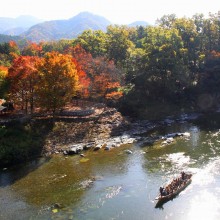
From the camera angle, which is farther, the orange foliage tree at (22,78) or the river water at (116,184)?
the orange foliage tree at (22,78)

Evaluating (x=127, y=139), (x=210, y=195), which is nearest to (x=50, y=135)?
(x=127, y=139)

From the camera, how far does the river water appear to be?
30.5m

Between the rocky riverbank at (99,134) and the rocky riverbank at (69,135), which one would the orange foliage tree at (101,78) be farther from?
the rocky riverbank at (69,135)

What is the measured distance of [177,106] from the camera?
7412 centimetres

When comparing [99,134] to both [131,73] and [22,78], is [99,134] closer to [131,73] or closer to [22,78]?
[22,78]

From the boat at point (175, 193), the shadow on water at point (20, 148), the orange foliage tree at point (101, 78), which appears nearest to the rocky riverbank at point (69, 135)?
the shadow on water at point (20, 148)

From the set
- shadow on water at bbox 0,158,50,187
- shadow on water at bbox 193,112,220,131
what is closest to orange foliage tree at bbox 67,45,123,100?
shadow on water at bbox 193,112,220,131

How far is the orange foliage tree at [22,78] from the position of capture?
5253cm

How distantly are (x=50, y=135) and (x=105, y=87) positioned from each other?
18231 millimetres

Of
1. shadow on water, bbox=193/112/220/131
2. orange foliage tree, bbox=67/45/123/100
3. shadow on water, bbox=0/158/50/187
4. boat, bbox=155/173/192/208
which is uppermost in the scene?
orange foliage tree, bbox=67/45/123/100

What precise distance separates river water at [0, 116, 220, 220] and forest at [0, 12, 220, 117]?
14285mm

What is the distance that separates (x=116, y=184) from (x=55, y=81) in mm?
22830

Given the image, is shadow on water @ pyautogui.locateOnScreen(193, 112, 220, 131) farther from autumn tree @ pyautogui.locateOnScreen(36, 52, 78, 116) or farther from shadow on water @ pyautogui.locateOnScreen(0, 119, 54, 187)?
shadow on water @ pyautogui.locateOnScreen(0, 119, 54, 187)

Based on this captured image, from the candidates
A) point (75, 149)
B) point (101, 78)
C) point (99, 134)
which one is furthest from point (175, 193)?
point (101, 78)
